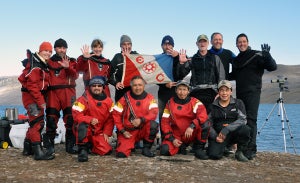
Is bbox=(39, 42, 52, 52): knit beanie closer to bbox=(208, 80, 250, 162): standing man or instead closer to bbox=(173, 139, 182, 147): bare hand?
bbox=(173, 139, 182, 147): bare hand

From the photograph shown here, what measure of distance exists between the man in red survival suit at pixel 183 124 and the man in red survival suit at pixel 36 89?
275cm

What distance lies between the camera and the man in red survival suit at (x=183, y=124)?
7512 mm

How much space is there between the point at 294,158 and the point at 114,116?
4725 millimetres

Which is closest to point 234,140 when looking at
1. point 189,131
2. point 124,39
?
point 189,131

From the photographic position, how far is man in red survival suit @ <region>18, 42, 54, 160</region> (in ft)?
23.1

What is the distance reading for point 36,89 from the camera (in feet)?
23.1

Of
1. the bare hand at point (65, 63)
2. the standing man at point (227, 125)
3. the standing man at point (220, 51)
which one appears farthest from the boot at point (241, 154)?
the bare hand at point (65, 63)

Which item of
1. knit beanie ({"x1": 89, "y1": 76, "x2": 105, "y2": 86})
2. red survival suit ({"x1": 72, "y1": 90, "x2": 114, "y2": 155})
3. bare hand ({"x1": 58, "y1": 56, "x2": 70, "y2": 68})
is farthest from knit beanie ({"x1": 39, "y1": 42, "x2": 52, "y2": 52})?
red survival suit ({"x1": 72, "y1": 90, "x2": 114, "y2": 155})

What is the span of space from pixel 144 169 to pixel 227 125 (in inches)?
94.9

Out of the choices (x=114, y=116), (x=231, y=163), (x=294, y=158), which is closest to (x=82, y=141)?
(x=114, y=116)

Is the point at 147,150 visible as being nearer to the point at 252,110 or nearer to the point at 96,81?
the point at 96,81

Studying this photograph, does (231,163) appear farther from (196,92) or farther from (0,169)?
(0,169)

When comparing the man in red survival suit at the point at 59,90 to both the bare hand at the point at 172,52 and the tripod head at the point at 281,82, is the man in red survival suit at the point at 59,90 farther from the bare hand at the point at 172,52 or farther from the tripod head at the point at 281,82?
the tripod head at the point at 281,82

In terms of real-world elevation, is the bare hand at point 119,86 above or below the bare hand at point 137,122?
above
